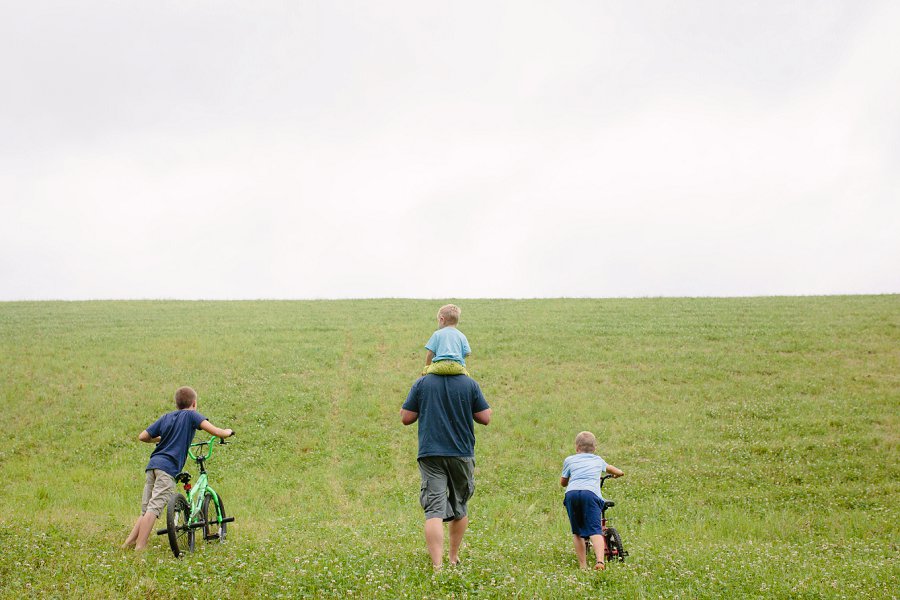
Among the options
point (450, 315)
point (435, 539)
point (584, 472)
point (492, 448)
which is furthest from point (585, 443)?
point (492, 448)

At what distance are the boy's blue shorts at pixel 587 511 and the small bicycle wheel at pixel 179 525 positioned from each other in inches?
193

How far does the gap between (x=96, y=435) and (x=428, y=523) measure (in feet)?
48.6

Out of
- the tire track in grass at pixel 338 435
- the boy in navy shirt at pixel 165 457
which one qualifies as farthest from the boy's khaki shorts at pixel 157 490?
the tire track in grass at pixel 338 435

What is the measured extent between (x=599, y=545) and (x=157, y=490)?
5667 mm

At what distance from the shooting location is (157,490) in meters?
8.66

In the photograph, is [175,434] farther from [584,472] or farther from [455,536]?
[584,472]

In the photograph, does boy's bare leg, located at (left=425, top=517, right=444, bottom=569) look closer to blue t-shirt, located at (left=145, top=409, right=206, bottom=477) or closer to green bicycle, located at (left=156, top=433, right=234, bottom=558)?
green bicycle, located at (left=156, top=433, right=234, bottom=558)

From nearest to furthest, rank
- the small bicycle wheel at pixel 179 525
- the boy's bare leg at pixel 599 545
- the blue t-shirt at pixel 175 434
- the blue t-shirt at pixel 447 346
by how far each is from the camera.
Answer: the blue t-shirt at pixel 447 346 < the boy's bare leg at pixel 599 545 < the small bicycle wheel at pixel 179 525 < the blue t-shirt at pixel 175 434

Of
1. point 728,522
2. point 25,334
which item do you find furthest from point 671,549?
point 25,334

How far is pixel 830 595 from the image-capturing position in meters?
7.47

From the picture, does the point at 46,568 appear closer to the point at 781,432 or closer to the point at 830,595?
the point at 830,595

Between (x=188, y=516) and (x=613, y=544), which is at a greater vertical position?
(x=188, y=516)

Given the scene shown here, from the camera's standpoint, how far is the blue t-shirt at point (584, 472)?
335 inches

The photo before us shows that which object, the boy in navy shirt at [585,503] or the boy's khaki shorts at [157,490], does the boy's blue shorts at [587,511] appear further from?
the boy's khaki shorts at [157,490]
